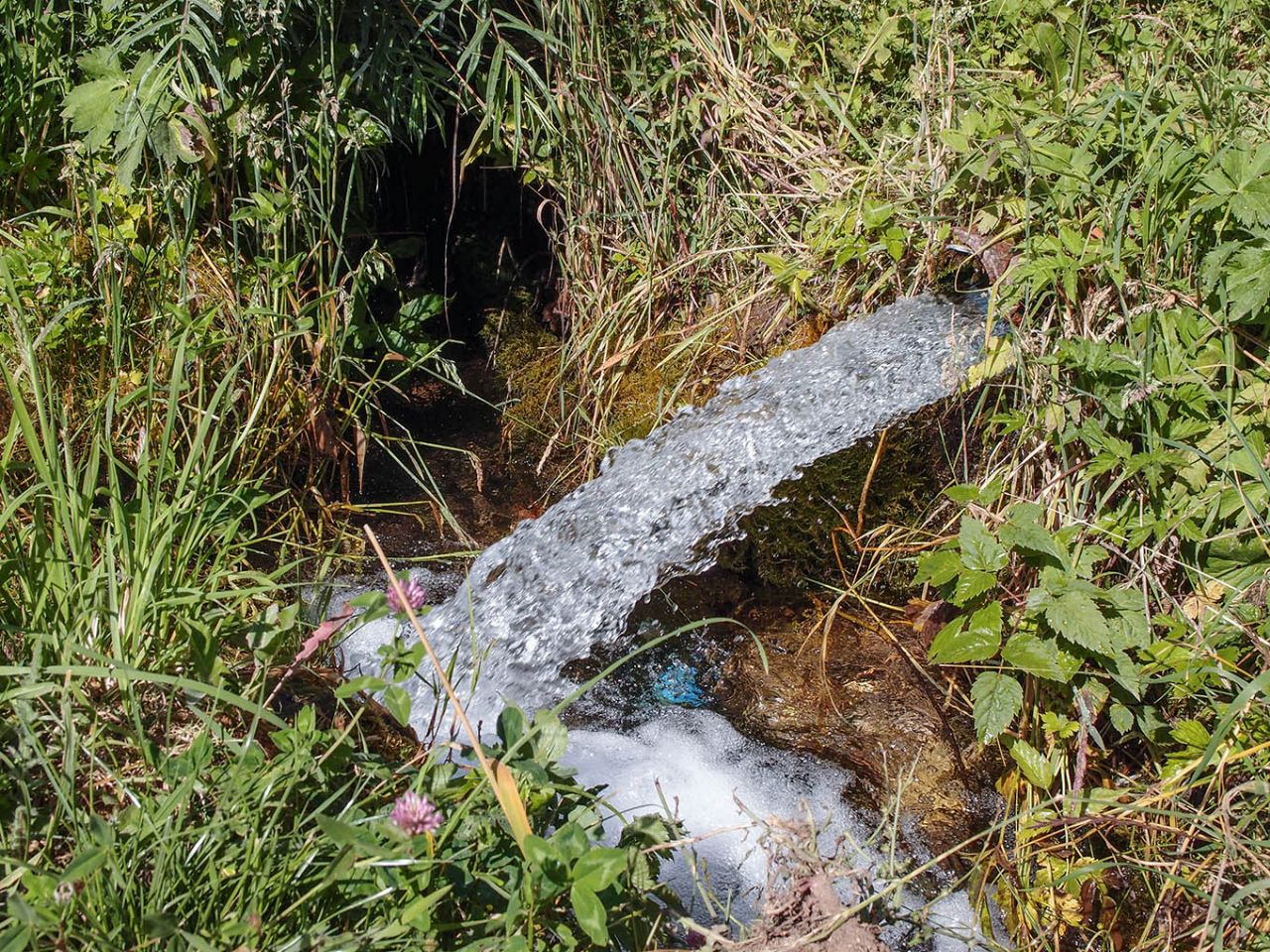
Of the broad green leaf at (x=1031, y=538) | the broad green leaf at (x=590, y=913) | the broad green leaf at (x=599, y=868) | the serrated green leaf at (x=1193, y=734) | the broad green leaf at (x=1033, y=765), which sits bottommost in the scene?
the broad green leaf at (x=1033, y=765)

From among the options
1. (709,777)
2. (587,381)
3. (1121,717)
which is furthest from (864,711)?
(587,381)

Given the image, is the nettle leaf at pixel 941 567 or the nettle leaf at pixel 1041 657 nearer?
the nettle leaf at pixel 1041 657

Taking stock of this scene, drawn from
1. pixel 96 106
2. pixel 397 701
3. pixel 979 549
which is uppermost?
pixel 96 106

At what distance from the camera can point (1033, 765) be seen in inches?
84.9

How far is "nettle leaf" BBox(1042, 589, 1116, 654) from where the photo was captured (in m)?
1.97

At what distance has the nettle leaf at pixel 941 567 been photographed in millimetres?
2168

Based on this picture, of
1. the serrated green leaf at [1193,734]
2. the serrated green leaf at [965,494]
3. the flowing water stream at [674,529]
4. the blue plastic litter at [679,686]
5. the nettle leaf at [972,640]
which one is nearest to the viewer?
the serrated green leaf at [1193,734]

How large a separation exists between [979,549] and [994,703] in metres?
0.32

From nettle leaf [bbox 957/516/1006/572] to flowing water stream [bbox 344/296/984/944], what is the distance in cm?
54

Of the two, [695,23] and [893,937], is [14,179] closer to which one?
[695,23]

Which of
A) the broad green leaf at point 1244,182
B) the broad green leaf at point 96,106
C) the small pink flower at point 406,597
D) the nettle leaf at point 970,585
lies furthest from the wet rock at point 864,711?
the broad green leaf at point 96,106

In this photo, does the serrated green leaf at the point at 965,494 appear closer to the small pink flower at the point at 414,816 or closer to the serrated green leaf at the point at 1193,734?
the serrated green leaf at the point at 1193,734

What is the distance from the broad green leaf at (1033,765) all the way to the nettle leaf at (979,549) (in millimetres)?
373

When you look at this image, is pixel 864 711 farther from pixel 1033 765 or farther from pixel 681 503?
pixel 681 503
